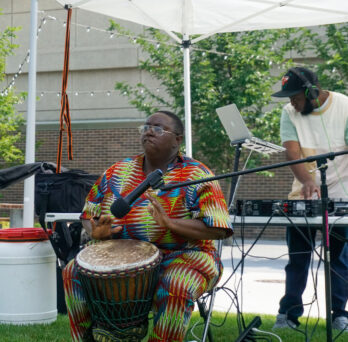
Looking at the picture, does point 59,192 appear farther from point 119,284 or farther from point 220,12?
point 220,12

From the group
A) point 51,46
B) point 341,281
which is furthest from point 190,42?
point 51,46

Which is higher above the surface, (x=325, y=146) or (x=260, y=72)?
(x=260, y=72)

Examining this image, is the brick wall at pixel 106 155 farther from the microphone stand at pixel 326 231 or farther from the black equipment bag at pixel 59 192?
the microphone stand at pixel 326 231

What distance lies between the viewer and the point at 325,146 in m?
4.98

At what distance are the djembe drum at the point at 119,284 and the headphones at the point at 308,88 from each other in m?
1.86

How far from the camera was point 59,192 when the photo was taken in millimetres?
5527

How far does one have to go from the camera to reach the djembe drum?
3461mm

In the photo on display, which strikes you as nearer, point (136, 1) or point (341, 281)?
point (341, 281)

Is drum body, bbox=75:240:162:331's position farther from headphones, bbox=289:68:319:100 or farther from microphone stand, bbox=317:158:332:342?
headphones, bbox=289:68:319:100

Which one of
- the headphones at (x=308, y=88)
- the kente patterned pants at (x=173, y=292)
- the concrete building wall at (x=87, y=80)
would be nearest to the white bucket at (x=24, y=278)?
the kente patterned pants at (x=173, y=292)

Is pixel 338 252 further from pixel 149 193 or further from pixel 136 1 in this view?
pixel 136 1

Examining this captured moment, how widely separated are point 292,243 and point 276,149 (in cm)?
91

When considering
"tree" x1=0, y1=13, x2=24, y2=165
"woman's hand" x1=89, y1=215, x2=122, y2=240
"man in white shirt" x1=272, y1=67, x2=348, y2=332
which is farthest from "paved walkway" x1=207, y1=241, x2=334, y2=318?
"tree" x1=0, y1=13, x2=24, y2=165

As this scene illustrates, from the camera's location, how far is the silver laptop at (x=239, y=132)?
15.5 ft
